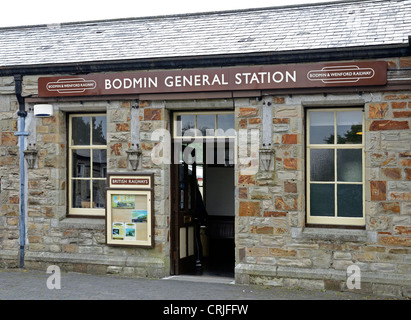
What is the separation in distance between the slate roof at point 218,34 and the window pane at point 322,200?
220 centimetres

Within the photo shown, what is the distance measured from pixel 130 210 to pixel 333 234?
Result: 11.3ft

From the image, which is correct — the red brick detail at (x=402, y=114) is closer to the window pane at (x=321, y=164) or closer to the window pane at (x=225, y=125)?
the window pane at (x=321, y=164)

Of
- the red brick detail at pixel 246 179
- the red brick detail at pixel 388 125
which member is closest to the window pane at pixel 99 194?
the red brick detail at pixel 246 179

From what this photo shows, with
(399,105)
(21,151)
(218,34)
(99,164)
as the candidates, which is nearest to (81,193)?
(99,164)

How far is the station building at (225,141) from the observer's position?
8898 millimetres

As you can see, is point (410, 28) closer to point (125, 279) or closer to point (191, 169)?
point (191, 169)

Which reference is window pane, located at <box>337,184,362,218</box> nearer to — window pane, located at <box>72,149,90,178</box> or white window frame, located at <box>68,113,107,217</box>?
white window frame, located at <box>68,113,107,217</box>

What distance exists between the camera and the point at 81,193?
35.5 feet

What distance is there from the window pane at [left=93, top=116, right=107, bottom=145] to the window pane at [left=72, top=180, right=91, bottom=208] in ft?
2.53

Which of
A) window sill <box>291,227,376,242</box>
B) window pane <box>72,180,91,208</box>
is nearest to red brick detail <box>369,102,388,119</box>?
window sill <box>291,227,376,242</box>

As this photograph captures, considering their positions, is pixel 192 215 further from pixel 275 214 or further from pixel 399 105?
pixel 399 105

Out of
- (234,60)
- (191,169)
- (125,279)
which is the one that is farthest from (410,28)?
(125,279)

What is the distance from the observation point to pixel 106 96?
33.8 ft

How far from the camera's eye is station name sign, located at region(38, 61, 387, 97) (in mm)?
8930
